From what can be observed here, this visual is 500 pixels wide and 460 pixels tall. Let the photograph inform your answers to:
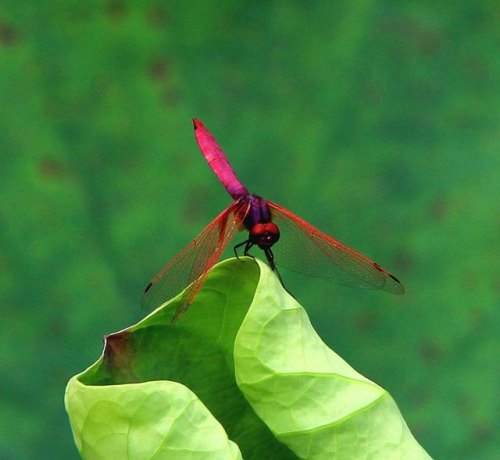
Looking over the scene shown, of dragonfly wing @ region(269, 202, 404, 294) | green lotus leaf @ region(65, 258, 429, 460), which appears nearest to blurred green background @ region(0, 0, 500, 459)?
dragonfly wing @ region(269, 202, 404, 294)

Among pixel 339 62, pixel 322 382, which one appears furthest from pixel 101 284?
pixel 322 382

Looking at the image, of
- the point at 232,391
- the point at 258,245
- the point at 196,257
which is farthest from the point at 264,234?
the point at 232,391

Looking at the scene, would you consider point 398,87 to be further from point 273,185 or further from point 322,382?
point 322,382

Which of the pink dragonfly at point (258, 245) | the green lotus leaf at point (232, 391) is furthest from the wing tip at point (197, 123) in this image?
the green lotus leaf at point (232, 391)

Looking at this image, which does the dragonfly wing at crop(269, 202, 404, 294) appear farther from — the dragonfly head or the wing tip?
the wing tip

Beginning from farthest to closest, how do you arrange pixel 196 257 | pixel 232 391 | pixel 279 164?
1. pixel 279 164
2. pixel 196 257
3. pixel 232 391

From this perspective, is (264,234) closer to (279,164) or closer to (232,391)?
(279,164)
